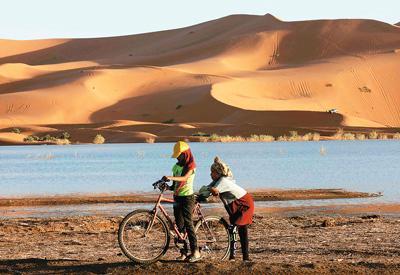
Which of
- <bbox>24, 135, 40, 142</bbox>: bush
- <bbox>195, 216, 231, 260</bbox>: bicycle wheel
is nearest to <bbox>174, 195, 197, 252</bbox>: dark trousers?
<bbox>195, 216, 231, 260</bbox>: bicycle wheel

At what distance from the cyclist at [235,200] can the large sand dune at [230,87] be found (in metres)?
65.7

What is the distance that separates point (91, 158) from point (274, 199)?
25.8 metres

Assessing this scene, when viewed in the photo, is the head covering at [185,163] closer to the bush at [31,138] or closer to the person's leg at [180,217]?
the person's leg at [180,217]

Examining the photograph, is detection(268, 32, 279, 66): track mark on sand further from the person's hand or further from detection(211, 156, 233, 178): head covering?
the person's hand

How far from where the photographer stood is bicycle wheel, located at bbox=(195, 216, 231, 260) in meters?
12.8

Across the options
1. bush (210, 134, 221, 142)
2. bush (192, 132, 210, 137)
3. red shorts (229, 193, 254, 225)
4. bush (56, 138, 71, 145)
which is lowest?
red shorts (229, 193, 254, 225)

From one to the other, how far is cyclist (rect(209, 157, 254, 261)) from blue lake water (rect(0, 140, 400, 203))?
11.9 metres

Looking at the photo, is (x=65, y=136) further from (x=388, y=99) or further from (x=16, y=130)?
(x=388, y=99)

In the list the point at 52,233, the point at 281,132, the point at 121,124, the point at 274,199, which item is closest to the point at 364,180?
the point at 274,199

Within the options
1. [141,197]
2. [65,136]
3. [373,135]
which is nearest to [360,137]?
[373,135]

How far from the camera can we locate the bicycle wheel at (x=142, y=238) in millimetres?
12422

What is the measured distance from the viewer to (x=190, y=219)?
1252 centimetres

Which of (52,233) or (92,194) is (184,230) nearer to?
(52,233)

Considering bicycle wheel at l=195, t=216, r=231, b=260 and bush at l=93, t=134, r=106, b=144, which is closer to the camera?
bicycle wheel at l=195, t=216, r=231, b=260
